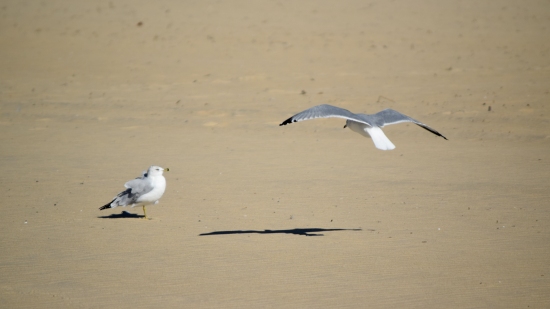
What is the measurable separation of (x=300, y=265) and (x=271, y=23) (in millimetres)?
24319

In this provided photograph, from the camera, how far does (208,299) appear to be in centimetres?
634

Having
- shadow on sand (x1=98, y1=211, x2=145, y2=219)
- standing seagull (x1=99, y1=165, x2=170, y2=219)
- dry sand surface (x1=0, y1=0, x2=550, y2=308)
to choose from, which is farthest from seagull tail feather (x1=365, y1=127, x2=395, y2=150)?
shadow on sand (x1=98, y1=211, x2=145, y2=219)

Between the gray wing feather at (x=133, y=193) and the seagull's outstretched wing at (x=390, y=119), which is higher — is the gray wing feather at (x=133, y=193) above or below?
below

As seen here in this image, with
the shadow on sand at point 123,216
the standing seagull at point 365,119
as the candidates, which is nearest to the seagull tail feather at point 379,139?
the standing seagull at point 365,119

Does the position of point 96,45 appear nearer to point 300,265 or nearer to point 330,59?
point 330,59

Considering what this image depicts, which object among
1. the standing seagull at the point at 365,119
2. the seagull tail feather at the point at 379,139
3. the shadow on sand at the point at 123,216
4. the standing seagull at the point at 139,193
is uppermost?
the standing seagull at the point at 365,119

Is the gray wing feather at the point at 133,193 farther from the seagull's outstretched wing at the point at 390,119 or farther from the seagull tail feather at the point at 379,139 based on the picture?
the seagull's outstretched wing at the point at 390,119

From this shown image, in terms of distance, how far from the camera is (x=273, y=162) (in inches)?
515

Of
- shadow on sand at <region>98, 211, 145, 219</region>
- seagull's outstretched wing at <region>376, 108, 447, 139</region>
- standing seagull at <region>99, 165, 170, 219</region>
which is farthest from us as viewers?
shadow on sand at <region>98, 211, 145, 219</region>

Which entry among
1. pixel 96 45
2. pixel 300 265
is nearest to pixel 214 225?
pixel 300 265

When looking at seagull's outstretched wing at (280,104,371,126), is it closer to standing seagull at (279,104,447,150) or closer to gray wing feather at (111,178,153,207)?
standing seagull at (279,104,447,150)

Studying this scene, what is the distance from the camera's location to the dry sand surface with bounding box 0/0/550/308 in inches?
269

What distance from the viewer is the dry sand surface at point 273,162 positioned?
6.84 meters

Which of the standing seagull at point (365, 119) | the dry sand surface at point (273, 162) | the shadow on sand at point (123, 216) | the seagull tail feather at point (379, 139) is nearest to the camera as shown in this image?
the dry sand surface at point (273, 162)
